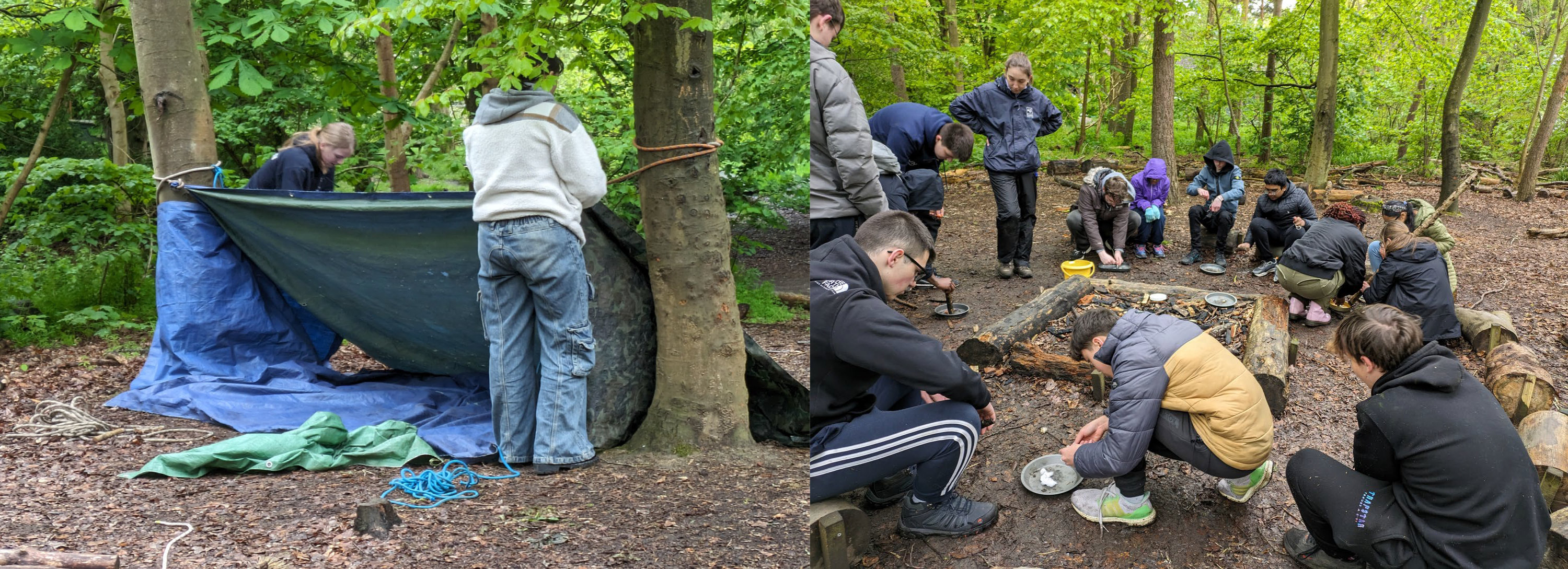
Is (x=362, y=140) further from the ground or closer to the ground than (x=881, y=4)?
closer to the ground

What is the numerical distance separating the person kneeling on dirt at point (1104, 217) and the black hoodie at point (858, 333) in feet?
13.9

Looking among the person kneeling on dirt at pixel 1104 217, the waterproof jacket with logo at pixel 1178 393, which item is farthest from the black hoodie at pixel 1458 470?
the person kneeling on dirt at pixel 1104 217

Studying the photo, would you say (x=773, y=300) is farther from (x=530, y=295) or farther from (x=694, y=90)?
(x=694, y=90)

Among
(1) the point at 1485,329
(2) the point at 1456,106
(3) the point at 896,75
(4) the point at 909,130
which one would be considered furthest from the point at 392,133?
(2) the point at 1456,106

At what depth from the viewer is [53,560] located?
6.45 feet

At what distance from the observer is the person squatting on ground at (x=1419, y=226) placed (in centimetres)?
509

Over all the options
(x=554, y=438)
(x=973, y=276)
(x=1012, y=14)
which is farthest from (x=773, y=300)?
(x=1012, y=14)

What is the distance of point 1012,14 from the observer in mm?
10148

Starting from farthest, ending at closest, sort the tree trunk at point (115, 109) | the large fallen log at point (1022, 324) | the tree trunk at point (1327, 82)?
the tree trunk at point (1327, 82), the tree trunk at point (115, 109), the large fallen log at point (1022, 324)

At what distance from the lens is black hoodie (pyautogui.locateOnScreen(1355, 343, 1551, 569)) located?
205 cm

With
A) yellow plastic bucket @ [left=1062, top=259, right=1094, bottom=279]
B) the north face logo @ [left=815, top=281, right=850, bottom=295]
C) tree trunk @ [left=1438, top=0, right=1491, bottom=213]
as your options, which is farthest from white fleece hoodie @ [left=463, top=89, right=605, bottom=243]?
tree trunk @ [left=1438, top=0, right=1491, bottom=213]

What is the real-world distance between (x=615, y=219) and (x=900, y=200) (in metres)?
2.00

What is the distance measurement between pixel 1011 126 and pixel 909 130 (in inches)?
41.0

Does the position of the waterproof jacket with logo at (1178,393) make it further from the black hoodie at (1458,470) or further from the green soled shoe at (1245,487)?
the black hoodie at (1458,470)
